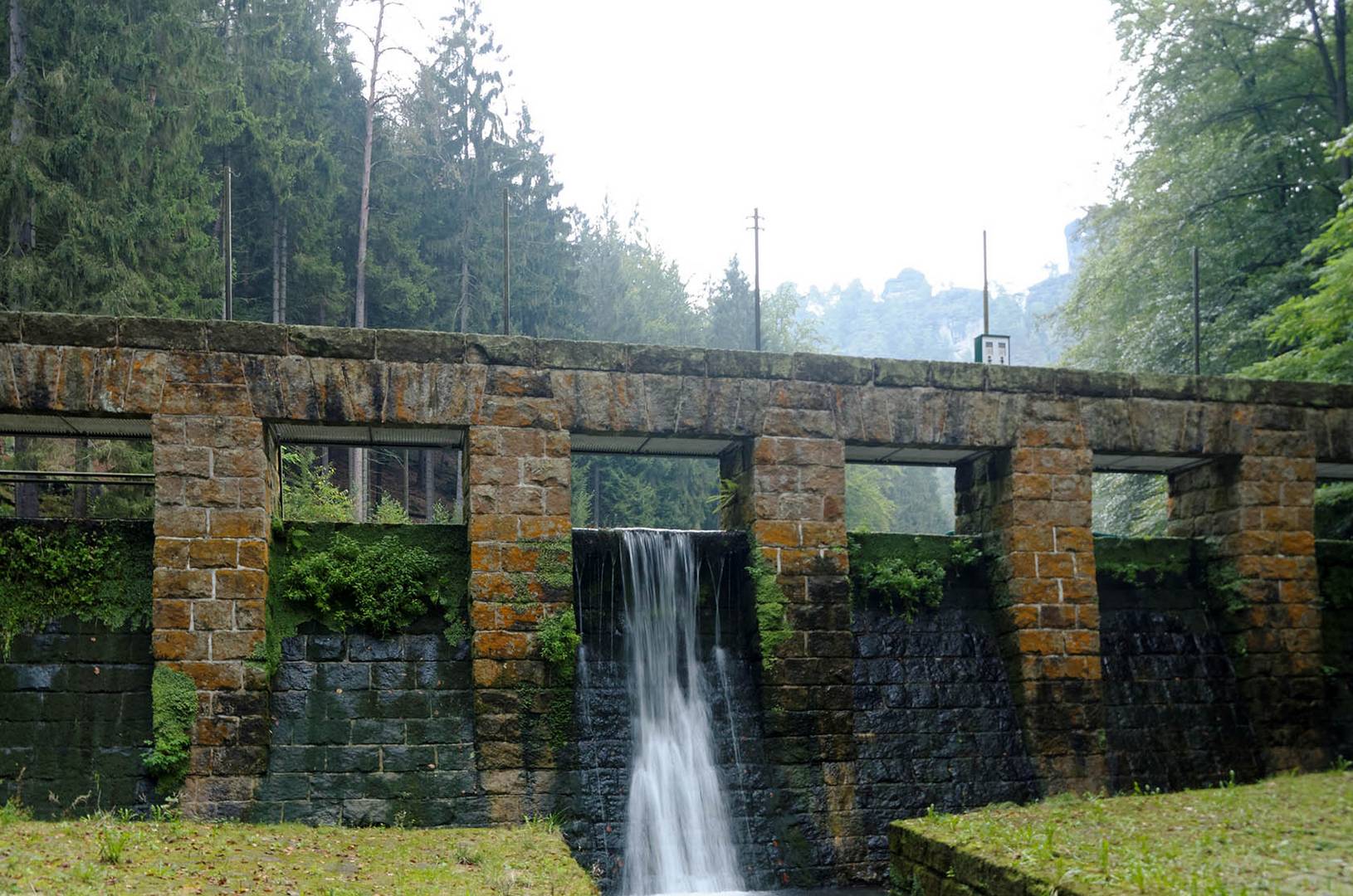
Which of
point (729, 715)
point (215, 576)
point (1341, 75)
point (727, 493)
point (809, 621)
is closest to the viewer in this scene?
point (215, 576)

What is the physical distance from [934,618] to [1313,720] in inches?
154

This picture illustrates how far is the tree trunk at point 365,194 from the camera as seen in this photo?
2486cm

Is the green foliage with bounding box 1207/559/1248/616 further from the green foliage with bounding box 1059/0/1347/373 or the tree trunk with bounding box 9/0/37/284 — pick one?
the tree trunk with bounding box 9/0/37/284

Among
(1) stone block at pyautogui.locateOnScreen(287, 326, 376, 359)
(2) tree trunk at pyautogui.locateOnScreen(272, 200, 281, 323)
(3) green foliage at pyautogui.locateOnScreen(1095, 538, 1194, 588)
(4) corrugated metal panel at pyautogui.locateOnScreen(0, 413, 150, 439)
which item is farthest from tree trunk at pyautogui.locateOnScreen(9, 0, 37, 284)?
(3) green foliage at pyautogui.locateOnScreen(1095, 538, 1194, 588)

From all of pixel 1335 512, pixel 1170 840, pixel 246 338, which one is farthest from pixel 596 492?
pixel 1170 840

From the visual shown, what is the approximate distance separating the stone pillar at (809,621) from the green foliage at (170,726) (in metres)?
4.42

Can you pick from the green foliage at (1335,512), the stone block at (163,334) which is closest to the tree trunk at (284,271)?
the stone block at (163,334)

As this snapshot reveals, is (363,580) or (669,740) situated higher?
(363,580)

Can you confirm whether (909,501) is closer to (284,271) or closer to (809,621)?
(284,271)

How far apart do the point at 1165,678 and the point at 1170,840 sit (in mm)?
4279

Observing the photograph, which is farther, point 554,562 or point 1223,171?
point 1223,171

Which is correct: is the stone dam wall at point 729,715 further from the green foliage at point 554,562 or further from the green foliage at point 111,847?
the green foliage at point 111,847

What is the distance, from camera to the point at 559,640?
8953 millimetres

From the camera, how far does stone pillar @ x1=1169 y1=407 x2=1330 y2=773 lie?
1088 centimetres
